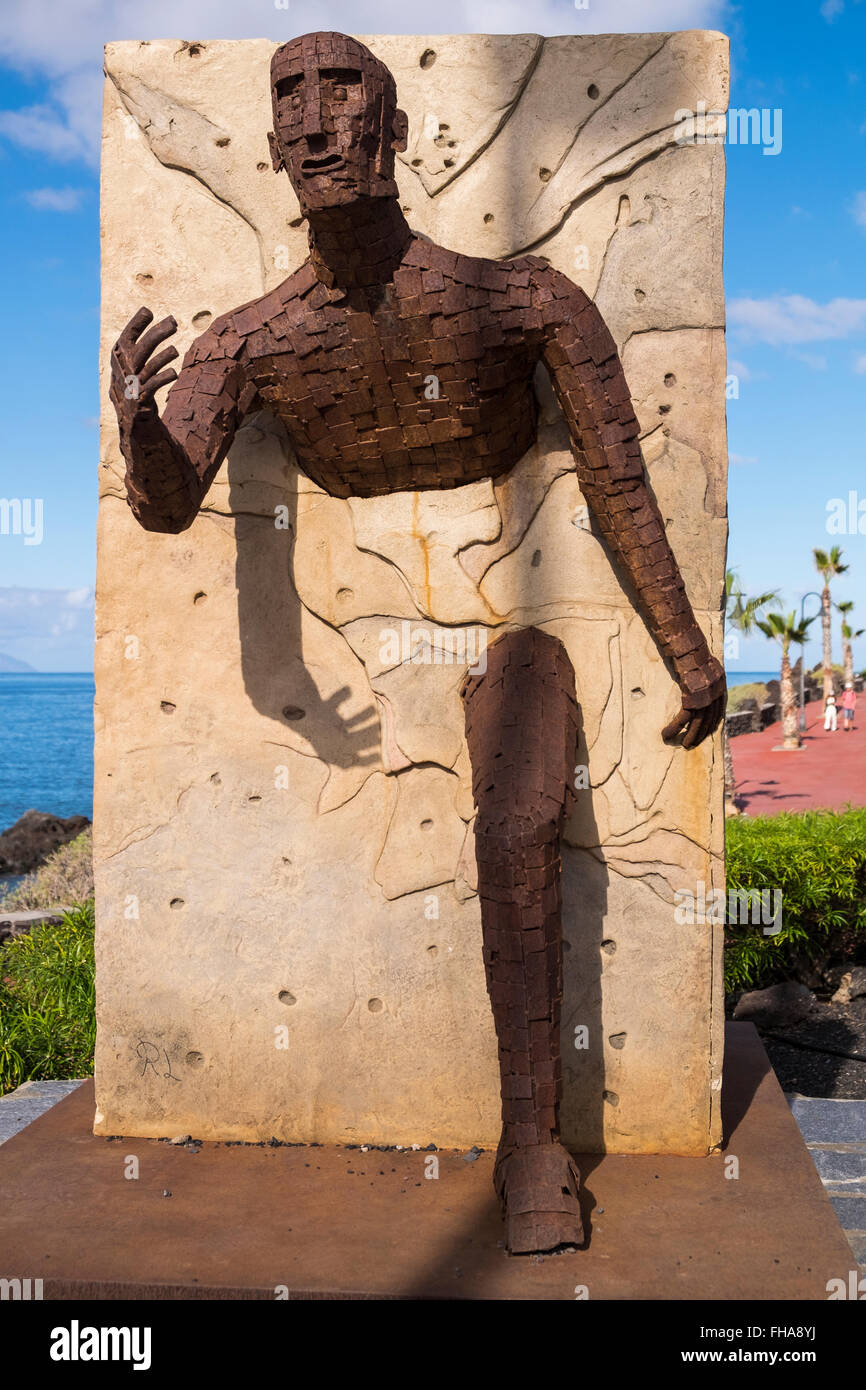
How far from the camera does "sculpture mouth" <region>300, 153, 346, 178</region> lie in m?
2.58

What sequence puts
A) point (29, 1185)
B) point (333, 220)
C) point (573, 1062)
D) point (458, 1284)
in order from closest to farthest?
point (458, 1284), point (333, 220), point (29, 1185), point (573, 1062)

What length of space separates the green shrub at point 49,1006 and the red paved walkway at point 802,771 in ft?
29.0

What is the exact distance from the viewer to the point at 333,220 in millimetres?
2688

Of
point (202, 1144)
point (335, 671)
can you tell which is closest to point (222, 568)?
point (335, 671)

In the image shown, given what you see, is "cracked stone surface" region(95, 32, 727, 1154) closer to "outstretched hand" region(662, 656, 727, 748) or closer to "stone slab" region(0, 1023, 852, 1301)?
"outstretched hand" region(662, 656, 727, 748)

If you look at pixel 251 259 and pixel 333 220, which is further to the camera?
pixel 251 259

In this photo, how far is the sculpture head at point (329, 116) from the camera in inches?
101

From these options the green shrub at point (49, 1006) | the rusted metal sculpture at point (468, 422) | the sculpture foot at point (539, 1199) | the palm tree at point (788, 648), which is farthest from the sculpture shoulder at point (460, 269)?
the palm tree at point (788, 648)

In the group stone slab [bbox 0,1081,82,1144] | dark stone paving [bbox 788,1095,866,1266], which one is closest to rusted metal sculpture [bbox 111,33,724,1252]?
dark stone paving [bbox 788,1095,866,1266]

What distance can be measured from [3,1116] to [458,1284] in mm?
2552

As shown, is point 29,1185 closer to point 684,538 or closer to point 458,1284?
point 458,1284

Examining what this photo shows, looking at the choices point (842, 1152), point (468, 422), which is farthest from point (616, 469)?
point (842, 1152)

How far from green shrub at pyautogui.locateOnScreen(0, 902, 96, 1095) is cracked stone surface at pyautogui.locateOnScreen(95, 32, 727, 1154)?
230 cm

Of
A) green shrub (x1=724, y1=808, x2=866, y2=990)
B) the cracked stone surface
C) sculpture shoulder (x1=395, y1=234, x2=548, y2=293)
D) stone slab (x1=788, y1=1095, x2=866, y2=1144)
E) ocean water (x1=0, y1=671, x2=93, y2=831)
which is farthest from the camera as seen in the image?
ocean water (x1=0, y1=671, x2=93, y2=831)
